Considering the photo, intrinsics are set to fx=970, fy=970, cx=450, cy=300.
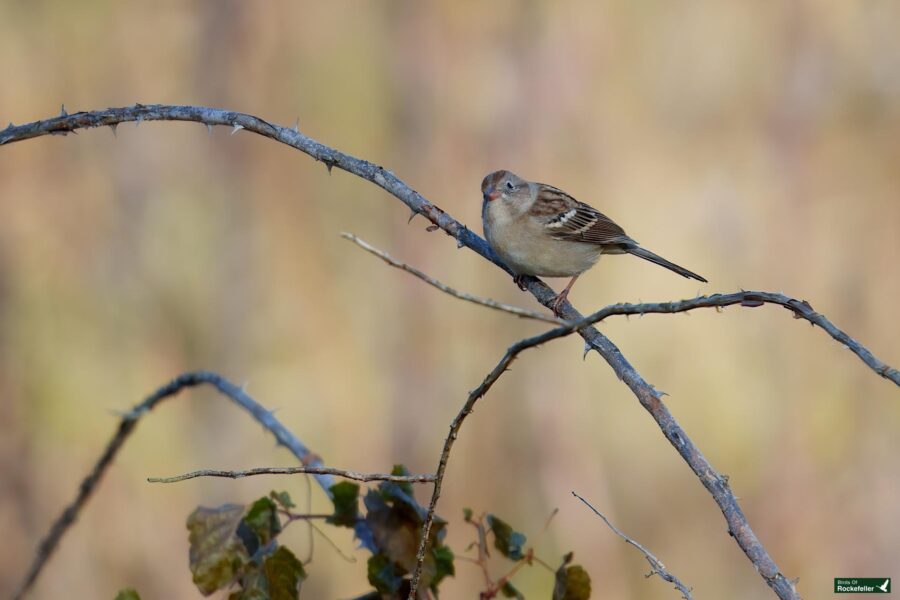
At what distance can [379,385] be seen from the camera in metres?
8.60

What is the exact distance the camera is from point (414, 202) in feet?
9.17

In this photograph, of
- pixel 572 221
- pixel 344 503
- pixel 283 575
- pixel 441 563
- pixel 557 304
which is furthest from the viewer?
pixel 572 221

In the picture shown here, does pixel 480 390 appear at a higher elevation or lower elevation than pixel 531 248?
lower

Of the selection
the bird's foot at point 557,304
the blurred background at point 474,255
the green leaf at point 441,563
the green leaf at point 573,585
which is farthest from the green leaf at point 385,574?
the blurred background at point 474,255

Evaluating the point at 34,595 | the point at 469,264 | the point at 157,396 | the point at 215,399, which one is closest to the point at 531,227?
the point at 157,396

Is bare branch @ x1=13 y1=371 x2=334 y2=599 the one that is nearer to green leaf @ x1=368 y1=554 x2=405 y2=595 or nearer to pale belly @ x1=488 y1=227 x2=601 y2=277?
green leaf @ x1=368 y1=554 x2=405 y2=595

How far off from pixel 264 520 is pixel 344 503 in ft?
0.76

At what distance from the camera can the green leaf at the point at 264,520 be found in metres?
2.35

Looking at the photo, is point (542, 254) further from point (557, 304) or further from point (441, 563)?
point (441, 563)

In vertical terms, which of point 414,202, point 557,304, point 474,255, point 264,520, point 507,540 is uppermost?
point 474,255

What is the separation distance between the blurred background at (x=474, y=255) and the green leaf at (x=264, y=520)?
215 inches

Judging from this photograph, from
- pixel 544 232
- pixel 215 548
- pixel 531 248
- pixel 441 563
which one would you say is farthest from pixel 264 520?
pixel 544 232

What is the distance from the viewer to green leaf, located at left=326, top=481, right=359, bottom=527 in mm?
2494

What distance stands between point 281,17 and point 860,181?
5314 millimetres
